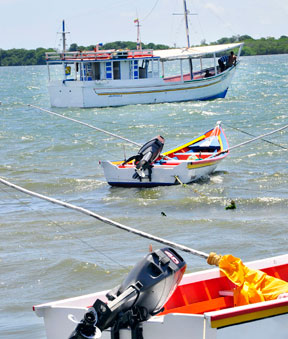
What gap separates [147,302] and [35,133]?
25.0 meters

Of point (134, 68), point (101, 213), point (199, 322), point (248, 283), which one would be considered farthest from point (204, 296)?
point (134, 68)

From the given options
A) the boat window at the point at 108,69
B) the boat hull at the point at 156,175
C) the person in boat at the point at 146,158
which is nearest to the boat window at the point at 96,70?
the boat window at the point at 108,69

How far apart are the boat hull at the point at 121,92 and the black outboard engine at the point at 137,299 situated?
30.7 m

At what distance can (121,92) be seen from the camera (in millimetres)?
36969

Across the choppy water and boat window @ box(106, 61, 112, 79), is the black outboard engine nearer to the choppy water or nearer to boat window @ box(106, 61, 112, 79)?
the choppy water

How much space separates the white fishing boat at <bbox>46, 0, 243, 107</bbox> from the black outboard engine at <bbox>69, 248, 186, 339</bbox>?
30.0 meters

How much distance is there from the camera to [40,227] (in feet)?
43.0

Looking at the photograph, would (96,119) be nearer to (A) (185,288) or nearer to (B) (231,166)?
(B) (231,166)

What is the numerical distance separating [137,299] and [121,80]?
30946mm

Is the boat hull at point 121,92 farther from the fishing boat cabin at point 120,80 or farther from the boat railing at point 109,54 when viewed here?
the boat railing at point 109,54

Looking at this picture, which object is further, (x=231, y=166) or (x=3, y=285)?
(x=231, y=166)

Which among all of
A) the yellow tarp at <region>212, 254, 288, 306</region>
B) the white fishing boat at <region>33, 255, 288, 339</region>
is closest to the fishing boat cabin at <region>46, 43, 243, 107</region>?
the yellow tarp at <region>212, 254, 288, 306</region>

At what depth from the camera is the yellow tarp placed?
6.68 m

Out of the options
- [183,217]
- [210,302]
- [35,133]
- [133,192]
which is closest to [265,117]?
[35,133]
